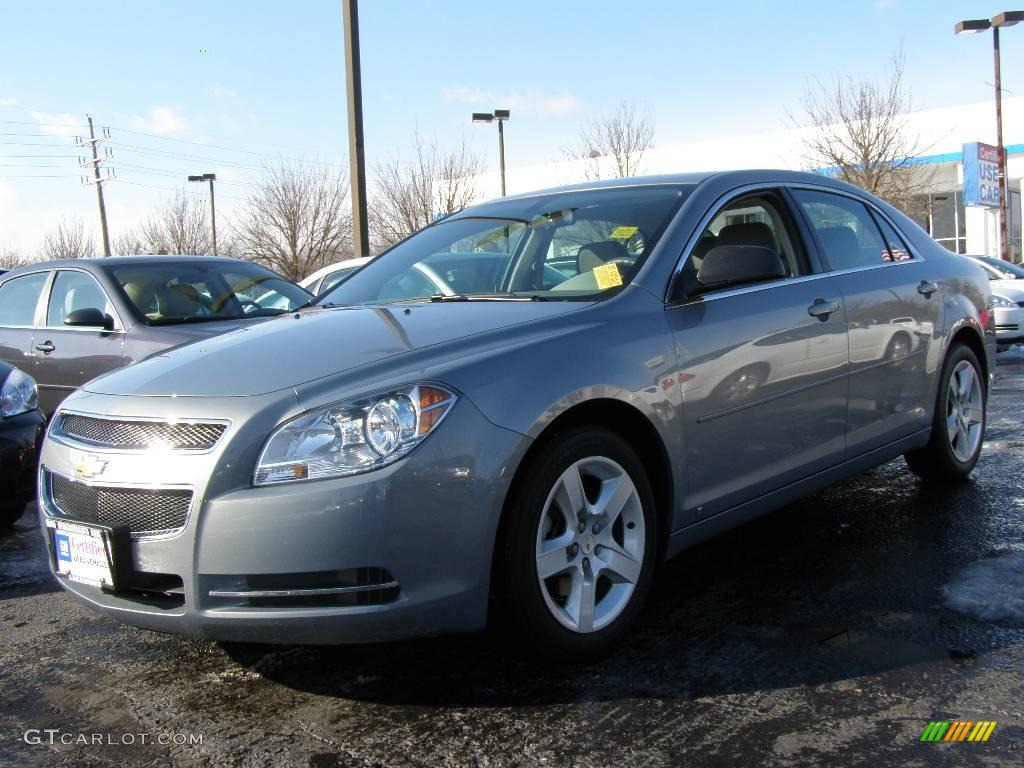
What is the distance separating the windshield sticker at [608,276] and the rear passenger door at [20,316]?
5.20 m

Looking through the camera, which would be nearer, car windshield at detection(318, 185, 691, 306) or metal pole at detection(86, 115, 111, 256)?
car windshield at detection(318, 185, 691, 306)

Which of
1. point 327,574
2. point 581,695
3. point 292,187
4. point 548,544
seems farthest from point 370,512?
point 292,187

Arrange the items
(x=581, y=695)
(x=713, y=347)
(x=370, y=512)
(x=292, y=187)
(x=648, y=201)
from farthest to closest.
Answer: (x=292, y=187) < (x=648, y=201) < (x=713, y=347) < (x=581, y=695) < (x=370, y=512)

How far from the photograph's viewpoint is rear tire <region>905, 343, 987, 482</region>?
4973 millimetres

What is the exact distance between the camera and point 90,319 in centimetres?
652

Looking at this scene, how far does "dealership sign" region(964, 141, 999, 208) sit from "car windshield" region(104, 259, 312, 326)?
24841 millimetres

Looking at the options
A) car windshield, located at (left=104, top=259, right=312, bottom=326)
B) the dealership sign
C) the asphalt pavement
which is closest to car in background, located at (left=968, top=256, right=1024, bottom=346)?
car windshield, located at (left=104, top=259, right=312, bottom=326)

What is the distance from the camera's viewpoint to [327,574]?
262cm

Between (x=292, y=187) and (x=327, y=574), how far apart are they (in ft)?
120

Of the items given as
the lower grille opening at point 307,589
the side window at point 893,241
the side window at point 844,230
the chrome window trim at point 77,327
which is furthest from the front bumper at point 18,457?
the side window at point 893,241

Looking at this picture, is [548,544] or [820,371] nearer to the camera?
[548,544]

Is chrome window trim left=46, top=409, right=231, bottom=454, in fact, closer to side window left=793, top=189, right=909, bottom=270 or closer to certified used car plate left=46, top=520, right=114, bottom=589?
certified used car plate left=46, top=520, right=114, bottom=589

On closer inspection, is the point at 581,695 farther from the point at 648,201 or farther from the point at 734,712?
the point at 648,201

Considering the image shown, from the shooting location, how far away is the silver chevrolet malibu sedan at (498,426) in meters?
2.64
